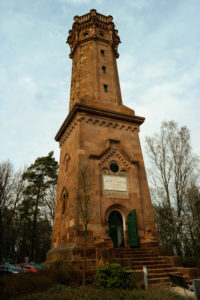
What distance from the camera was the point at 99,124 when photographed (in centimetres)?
1758

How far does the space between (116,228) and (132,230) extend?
105cm

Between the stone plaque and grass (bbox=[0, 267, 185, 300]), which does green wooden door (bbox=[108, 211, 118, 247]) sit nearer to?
the stone plaque

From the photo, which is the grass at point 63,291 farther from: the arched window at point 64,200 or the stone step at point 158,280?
the arched window at point 64,200

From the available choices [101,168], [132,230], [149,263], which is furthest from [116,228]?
[101,168]

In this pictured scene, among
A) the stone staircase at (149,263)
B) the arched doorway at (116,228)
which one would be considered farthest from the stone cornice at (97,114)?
the stone staircase at (149,263)

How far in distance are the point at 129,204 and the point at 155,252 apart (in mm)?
3567

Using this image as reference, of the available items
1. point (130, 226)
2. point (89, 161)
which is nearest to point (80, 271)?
point (130, 226)

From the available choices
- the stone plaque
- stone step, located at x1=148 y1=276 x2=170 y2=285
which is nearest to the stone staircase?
stone step, located at x1=148 y1=276 x2=170 y2=285

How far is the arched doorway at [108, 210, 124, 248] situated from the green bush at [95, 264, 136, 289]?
523 centimetres

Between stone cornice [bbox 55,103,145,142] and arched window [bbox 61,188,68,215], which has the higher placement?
stone cornice [bbox 55,103,145,142]

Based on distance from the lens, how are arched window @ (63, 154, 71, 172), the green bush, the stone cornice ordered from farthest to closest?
arched window @ (63, 154, 71, 172)
the stone cornice
the green bush

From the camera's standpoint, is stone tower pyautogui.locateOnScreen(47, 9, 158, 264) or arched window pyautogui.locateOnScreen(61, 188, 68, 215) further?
arched window pyautogui.locateOnScreen(61, 188, 68, 215)

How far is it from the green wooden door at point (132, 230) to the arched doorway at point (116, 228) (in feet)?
2.69

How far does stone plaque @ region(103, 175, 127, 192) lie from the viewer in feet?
50.0
